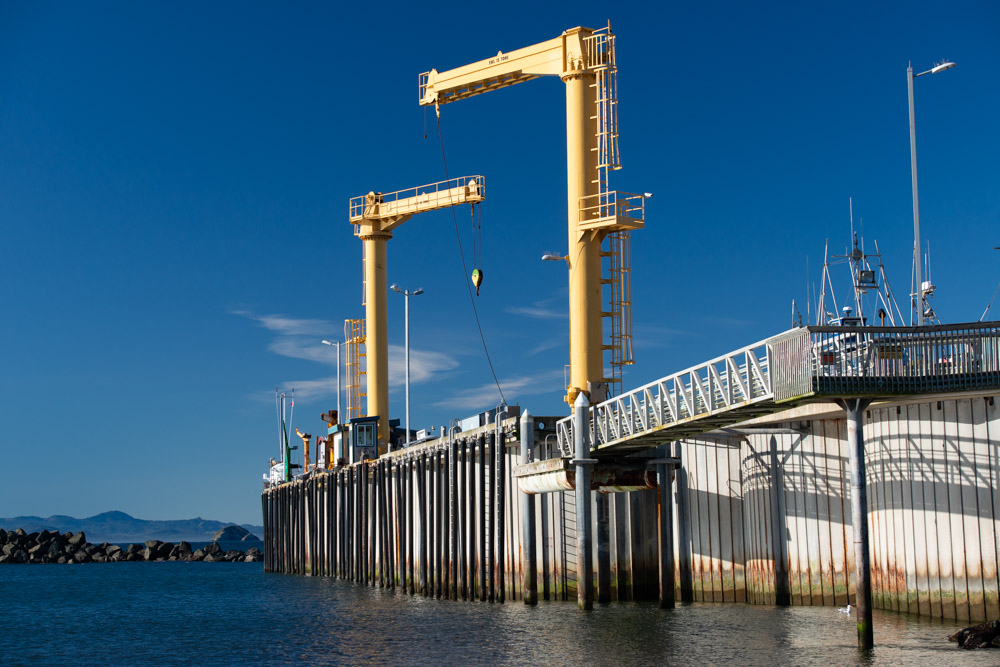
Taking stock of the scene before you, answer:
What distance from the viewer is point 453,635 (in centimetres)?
3478

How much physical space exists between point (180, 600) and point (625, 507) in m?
35.5

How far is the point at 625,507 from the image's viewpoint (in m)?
39.8

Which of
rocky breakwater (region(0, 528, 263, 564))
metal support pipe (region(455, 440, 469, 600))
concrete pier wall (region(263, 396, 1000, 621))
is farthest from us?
rocky breakwater (region(0, 528, 263, 564))

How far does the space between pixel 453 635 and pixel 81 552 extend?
12686 cm

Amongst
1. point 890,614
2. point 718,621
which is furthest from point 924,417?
point 718,621

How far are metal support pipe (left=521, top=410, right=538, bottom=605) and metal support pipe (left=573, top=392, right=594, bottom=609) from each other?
3.18 meters

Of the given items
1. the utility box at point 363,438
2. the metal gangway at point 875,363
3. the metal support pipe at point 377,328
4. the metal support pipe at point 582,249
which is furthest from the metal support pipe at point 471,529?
the metal support pipe at point 377,328

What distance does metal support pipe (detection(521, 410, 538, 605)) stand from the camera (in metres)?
38.8

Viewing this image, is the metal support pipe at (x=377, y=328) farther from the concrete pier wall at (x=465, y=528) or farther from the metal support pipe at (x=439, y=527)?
the metal support pipe at (x=439, y=527)

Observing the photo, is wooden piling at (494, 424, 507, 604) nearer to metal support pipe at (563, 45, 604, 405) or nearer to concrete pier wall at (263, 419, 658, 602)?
concrete pier wall at (263, 419, 658, 602)

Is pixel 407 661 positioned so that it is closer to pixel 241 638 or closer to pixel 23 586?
pixel 241 638

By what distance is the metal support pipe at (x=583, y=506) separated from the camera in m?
35.4

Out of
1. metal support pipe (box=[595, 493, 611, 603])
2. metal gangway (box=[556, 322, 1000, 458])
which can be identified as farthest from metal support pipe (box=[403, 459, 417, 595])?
metal gangway (box=[556, 322, 1000, 458])

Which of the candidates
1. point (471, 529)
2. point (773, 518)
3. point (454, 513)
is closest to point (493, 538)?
point (471, 529)
